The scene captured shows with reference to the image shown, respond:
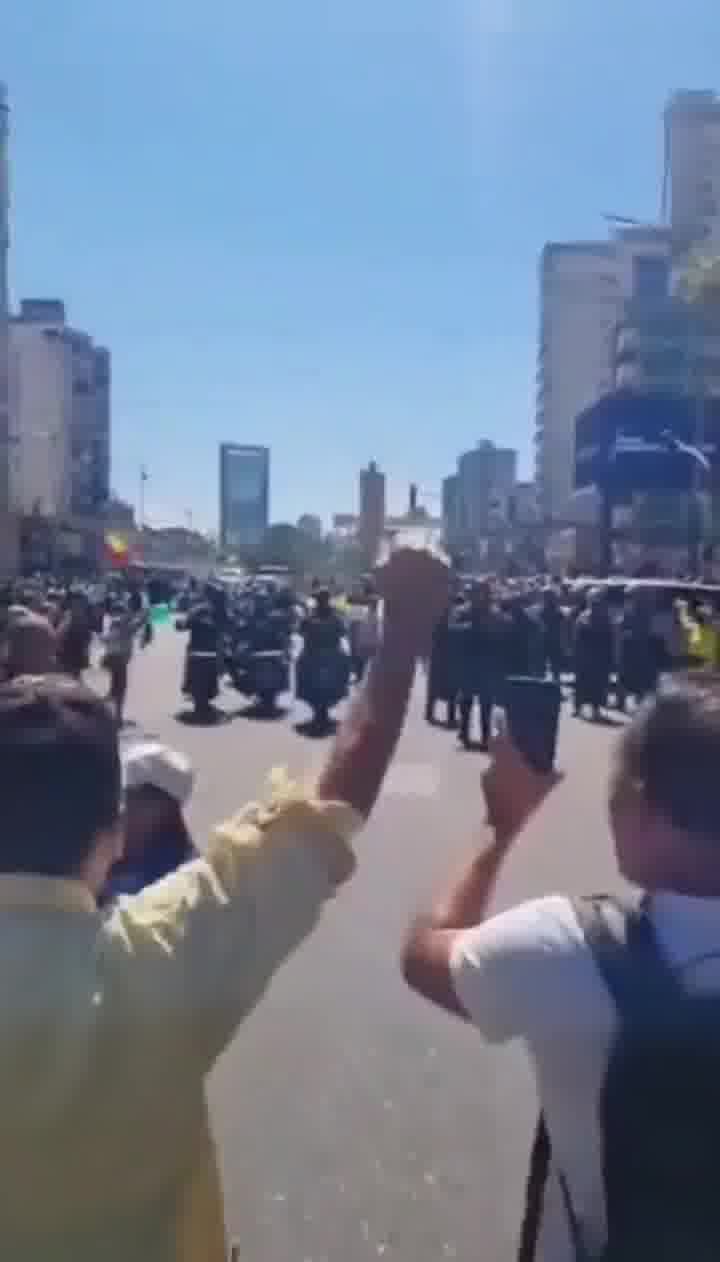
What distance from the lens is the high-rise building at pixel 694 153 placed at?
118 metres

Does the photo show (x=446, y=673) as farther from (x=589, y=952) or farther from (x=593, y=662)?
(x=589, y=952)

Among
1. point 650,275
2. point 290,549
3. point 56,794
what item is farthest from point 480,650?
point 290,549

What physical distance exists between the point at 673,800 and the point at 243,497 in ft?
476

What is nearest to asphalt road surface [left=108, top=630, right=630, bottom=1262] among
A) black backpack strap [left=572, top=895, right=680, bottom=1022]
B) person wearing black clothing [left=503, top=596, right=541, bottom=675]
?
black backpack strap [left=572, top=895, right=680, bottom=1022]

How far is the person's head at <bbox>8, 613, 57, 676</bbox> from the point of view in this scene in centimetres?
633

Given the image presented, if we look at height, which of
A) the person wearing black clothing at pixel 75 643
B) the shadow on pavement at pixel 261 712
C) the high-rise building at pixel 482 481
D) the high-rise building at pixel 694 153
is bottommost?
the shadow on pavement at pixel 261 712

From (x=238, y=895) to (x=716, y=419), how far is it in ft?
232

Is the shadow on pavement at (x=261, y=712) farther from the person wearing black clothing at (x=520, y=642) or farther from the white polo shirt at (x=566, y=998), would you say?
the white polo shirt at (x=566, y=998)

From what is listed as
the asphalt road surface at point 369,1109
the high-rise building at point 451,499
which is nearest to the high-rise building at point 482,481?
the high-rise building at point 451,499

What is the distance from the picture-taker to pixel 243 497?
480ft

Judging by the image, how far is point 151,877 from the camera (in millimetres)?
3508

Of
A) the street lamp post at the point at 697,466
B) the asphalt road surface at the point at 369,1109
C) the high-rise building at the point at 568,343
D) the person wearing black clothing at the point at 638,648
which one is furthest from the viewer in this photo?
the high-rise building at the point at 568,343

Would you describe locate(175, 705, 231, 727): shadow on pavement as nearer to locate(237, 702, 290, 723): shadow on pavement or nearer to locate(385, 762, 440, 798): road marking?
locate(237, 702, 290, 723): shadow on pavement

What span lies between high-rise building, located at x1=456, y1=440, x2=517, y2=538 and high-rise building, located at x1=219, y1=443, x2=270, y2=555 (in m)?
16.5
